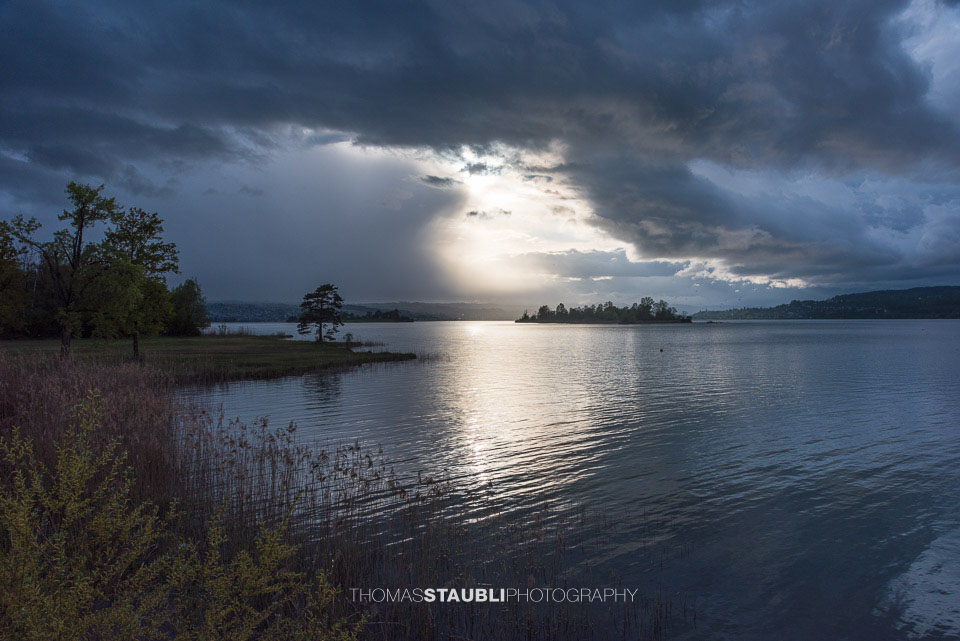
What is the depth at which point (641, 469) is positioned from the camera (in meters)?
17.9

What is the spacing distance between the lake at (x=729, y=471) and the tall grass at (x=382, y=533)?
88 cm

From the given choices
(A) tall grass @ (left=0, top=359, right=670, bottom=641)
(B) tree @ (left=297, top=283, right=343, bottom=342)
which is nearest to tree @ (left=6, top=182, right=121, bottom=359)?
(A) tall grass @ (left=0, top=359, right=670, bottom=641)

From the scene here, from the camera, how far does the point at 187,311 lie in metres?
110

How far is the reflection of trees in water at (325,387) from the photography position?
111 ft

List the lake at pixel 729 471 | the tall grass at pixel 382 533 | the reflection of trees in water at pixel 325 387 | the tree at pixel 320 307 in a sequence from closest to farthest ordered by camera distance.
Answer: the tall grass at pixel 382 533 → the lake at pixel 729 471 → the reflection of trees in water at pixel 325 387 → the tree at pixel 320 307

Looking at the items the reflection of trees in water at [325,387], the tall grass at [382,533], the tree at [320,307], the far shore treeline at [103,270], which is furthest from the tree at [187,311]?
the tall grass at [382,533]

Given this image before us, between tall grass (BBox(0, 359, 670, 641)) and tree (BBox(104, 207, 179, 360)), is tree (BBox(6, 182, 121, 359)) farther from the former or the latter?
tall grass (BBox(0, 359, 670, 641))

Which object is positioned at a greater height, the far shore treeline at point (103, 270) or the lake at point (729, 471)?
the far shore treeline at point (103, 270)

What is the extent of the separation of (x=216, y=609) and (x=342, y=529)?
18.6ft

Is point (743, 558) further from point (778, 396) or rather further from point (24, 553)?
point (778, 396)

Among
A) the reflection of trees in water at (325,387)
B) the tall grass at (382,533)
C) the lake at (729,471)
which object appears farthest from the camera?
→ the reflection of trees in water at (325,387)

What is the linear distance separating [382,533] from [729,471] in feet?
42.1

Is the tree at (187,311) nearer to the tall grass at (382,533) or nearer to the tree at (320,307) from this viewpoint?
the tree at (320,307)

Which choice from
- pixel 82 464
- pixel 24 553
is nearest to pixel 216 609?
pixel 24 553
